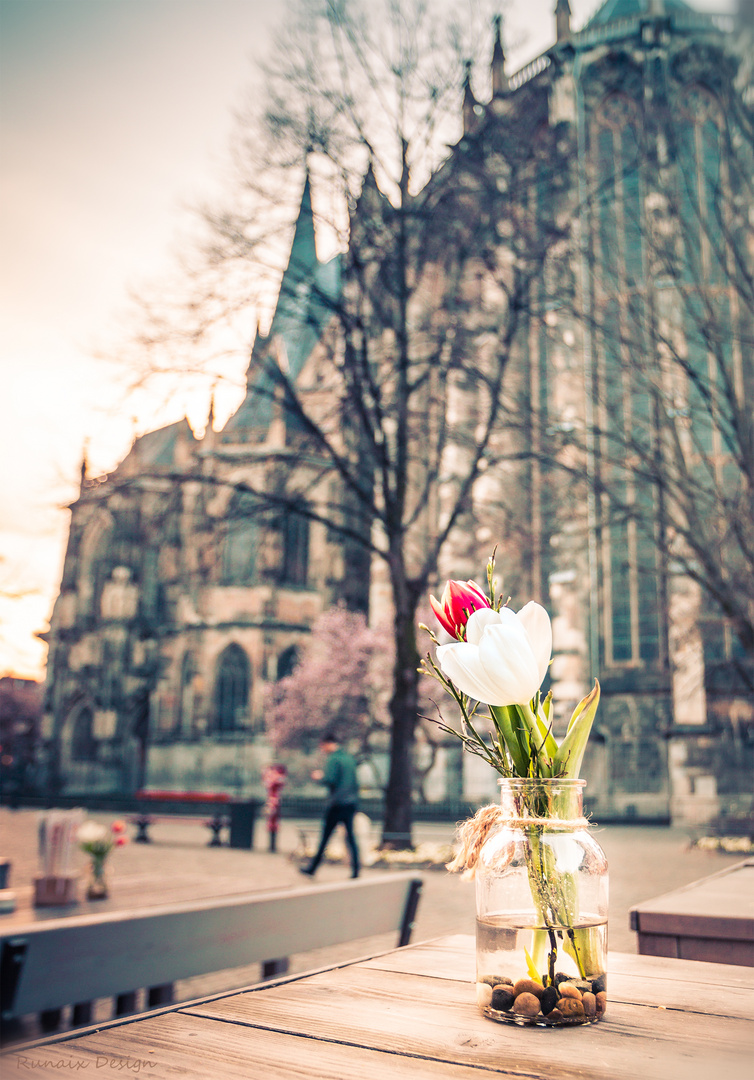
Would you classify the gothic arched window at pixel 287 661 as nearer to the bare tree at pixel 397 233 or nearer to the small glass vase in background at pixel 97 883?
the bare tree at pixel 397 233

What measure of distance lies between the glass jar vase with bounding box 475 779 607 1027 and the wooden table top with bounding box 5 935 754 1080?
35 millimetres

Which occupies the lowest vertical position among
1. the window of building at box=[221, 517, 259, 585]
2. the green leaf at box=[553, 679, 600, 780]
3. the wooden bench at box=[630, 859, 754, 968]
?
the wooden bench at box=[630, 859, 754, 968]

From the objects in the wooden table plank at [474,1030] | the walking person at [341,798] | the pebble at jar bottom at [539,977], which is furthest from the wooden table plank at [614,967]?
the walking person at [341,798]

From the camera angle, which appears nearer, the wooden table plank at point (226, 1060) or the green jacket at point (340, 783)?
the wooden table plank at point (226, 1060)

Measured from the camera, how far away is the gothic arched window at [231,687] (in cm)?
3338

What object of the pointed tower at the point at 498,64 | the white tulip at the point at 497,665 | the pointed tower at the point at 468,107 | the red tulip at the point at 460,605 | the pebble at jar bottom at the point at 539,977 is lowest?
the pebble at jar bottom at the point at 539,977

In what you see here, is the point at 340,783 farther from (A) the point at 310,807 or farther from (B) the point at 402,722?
(A) the point at 310,807

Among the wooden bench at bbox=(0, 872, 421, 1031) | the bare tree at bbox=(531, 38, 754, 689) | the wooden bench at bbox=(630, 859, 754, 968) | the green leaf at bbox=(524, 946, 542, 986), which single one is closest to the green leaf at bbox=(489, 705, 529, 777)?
the green leaf at bbox=(524, 946, 542, 986)

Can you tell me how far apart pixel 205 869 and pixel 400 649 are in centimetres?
416

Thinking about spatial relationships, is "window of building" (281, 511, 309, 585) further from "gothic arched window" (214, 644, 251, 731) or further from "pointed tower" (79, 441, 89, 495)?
"pointed tower" (79, 441, 89, 495)

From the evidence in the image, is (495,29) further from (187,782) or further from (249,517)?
(187,782)

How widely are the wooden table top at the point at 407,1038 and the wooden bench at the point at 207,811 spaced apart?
15.9 metres

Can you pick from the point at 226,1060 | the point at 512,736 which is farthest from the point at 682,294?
the point at 226,1060

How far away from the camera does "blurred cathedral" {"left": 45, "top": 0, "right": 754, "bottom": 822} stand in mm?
10102
